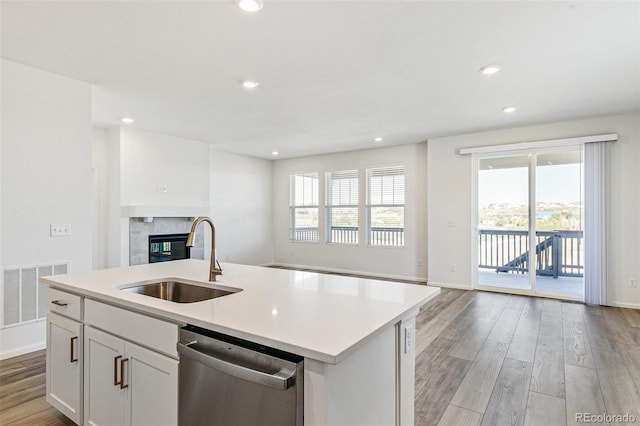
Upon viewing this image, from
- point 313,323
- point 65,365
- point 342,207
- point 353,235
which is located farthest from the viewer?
point 342,207

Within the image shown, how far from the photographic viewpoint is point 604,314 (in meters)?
4.09

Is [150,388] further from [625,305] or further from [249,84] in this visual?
[625,305]

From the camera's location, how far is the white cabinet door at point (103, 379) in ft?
5.08

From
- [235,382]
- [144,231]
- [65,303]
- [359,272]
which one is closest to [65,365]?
[65,303]

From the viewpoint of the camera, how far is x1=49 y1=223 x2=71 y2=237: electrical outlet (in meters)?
3.11

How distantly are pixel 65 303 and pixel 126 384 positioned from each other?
700 mm

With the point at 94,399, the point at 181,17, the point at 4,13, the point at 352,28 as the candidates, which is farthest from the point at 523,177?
the point at 4,13

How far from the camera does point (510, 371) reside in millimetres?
2604

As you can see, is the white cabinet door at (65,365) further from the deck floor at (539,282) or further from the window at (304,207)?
the window at (304,207)

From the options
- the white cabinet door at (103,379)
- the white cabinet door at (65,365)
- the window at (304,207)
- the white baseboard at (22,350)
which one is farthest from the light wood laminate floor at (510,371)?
the window at (304,207)

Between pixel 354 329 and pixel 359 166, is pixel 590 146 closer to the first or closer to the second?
pixel 359 166

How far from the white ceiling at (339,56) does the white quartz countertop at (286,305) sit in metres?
1.73

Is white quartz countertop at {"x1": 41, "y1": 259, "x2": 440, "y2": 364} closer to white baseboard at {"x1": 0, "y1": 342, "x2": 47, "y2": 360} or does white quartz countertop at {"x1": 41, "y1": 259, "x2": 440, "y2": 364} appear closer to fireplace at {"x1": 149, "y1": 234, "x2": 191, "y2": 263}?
white baseboard at {"x1": 0, "y1": 342, "x2": 47, "y2": 360}

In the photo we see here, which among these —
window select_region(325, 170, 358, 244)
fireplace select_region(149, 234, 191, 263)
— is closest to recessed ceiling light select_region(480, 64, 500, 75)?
window select_region(325, 170, 358, 244)
